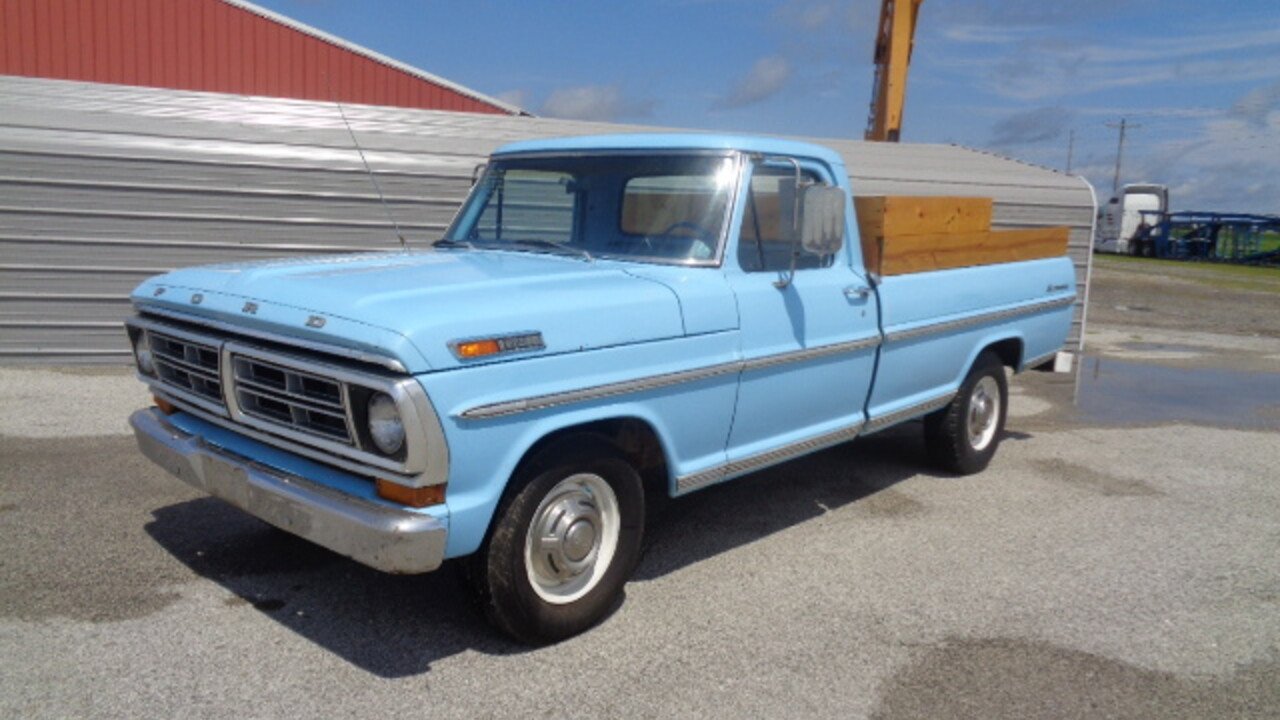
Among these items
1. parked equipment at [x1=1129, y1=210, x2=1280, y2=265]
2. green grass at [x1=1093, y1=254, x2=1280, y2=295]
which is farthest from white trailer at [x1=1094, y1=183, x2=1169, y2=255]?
green grass at [x1=1093, y1=254, x2=1280, y2=295]

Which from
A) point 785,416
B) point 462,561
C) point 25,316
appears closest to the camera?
point 462,561

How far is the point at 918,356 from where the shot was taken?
17.9ft

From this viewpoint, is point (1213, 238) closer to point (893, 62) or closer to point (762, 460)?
point (893, 62)

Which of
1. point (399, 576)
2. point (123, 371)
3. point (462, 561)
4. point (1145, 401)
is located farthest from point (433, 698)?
point (1145, 401)

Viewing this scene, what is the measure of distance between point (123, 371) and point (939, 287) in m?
6.76

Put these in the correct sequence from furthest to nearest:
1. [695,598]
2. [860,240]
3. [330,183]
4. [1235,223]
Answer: [1235,223]
[330,183]
[860,240]
[695,598]

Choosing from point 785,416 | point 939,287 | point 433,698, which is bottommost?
point 433,698

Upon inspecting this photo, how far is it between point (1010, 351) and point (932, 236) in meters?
1.37

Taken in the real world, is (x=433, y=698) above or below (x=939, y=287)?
below

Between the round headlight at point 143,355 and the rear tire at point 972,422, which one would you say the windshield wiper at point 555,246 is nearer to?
the round headlight at point 143,355

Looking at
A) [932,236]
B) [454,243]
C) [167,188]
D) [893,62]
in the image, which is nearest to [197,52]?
[167,188]

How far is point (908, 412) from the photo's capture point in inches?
218

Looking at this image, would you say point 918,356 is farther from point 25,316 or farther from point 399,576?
point 25,316

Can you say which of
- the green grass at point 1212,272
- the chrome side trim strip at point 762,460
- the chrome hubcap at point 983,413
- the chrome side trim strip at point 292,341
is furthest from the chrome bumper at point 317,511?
the green grass at point 1212,272
